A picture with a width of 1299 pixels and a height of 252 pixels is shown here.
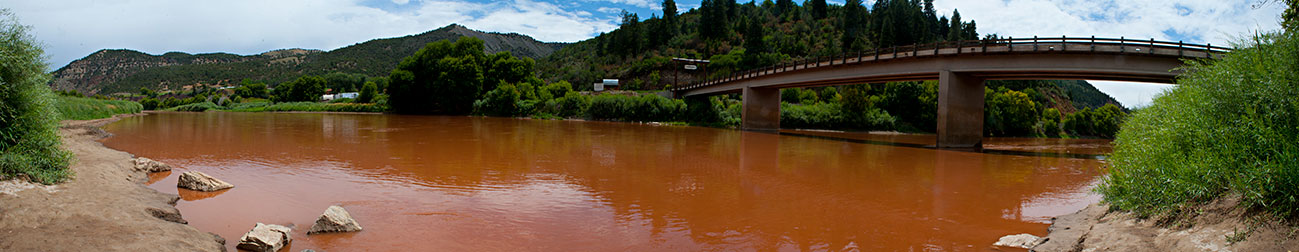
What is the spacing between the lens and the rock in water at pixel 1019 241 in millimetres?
7891

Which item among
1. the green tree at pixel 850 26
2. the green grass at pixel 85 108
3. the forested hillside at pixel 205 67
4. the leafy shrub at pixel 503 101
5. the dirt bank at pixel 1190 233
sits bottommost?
the dirt bank at pixel 1190 233

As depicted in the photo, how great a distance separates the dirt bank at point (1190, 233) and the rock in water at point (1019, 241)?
0.15 metres

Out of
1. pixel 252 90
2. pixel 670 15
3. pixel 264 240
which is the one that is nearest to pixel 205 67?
pixel 252 90

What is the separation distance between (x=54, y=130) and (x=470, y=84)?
64.3m

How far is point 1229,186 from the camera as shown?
6430mm

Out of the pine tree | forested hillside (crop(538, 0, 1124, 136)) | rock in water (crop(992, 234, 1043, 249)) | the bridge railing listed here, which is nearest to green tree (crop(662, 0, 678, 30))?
forested hillside (crop(538, 0, 1124, 136))

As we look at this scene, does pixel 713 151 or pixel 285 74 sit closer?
pixel 713 151

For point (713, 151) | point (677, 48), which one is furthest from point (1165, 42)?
point (677, 48)

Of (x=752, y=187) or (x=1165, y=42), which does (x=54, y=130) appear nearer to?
(x=752, y=187)

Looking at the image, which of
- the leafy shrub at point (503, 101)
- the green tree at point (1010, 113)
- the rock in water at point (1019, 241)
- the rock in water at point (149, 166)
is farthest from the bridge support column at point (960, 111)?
the leafy shrub at point (503, 101)

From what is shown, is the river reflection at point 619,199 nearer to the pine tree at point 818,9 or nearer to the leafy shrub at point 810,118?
the leafy shrub at point 810,118

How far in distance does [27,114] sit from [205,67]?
186 metres

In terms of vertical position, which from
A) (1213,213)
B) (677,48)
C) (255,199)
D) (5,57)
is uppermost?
(677,48)

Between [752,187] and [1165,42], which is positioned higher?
[1165,42]
